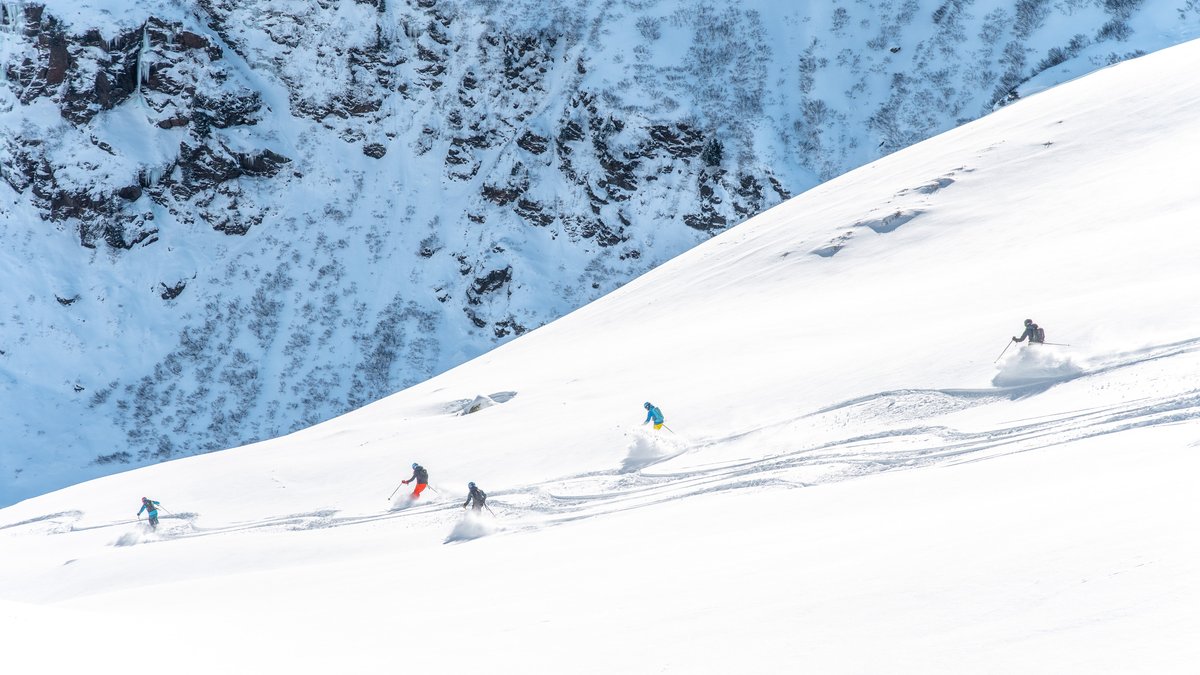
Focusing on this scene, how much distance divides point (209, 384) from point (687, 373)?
1456 inches

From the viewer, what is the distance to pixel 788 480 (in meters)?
13.8

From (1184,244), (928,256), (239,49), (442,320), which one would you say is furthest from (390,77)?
(1184,244)

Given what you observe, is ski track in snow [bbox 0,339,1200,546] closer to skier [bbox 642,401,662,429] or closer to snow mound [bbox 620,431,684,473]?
snow mound [bbox 620,431,684,473]

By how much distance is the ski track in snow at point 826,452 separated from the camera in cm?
1213

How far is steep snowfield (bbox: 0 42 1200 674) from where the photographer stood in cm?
634

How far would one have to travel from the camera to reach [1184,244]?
18.5 m

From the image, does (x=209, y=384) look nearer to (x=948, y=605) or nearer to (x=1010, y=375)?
(x=1010, y=375)

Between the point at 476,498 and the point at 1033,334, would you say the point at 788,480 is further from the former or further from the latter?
the point at 476,498

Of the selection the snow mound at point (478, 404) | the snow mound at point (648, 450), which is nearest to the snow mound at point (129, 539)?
the snow mound at point (478, 404)

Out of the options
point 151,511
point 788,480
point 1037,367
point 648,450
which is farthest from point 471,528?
point 1037,367

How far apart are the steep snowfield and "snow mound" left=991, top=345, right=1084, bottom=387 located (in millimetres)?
46

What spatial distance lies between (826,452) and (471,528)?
21.1 ft

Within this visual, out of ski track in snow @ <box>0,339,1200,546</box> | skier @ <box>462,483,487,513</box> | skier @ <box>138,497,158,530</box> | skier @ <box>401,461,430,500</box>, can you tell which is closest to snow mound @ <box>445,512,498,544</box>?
ski track in snow @ <box>0,339,1200,546</box>

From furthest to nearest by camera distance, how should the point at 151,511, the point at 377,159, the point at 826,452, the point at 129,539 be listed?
the point at 377,159
the point at 151,511
the point at 129,539
the point at 826,452
